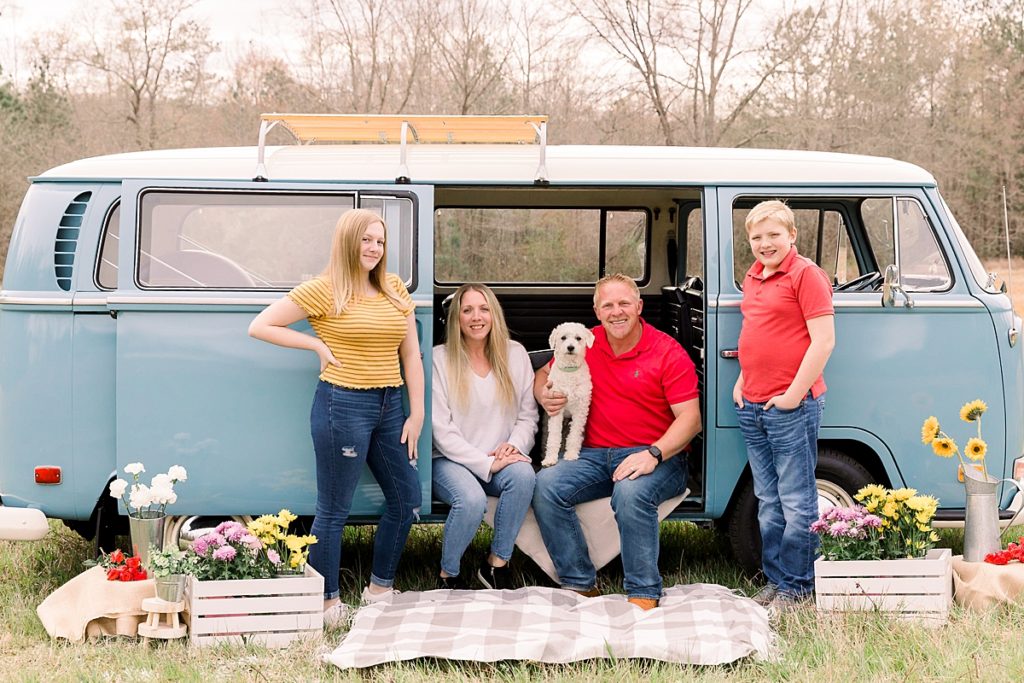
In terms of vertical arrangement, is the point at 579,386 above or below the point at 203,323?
below

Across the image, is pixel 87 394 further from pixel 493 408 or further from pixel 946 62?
pixel 946 62

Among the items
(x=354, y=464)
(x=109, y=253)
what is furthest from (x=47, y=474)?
(x=354, y=464)

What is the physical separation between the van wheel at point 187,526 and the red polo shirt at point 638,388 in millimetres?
1848

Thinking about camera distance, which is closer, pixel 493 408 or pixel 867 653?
pixel 867 653

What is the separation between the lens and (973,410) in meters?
4.72

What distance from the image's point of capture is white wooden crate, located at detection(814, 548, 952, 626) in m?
4.45

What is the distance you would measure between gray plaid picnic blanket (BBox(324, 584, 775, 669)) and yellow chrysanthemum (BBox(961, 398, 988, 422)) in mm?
1331

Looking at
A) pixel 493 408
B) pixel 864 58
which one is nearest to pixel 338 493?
pixel 493 408

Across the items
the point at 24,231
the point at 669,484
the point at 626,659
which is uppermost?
the point at 24,231

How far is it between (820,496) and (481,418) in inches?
69.0

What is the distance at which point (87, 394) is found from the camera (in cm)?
473

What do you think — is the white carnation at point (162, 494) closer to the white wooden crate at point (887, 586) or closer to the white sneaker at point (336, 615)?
the white sneaker at point (336, 615)

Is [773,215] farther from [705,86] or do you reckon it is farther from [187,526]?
[705,86]

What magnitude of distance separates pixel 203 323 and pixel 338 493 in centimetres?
104
